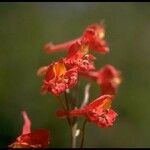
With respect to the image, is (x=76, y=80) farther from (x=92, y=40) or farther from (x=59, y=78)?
(x=92, y=40)

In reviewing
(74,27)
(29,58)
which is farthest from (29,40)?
(74,27)

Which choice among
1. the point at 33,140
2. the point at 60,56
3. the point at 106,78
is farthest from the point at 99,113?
the point at 60,56

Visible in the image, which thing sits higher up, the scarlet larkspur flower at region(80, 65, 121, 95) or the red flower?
the red flower

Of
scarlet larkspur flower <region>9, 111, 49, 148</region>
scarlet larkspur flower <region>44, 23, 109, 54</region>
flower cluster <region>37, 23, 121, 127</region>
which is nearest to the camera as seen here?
scarlet larkspur flower <region>9, 111, 49, 148</region>

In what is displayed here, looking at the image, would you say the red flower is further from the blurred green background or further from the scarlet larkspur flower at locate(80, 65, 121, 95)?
the blurred green background

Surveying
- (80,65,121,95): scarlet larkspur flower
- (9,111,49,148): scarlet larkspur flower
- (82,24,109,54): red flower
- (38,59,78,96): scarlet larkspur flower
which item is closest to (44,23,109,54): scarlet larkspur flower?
(82,24,109,54): red flower

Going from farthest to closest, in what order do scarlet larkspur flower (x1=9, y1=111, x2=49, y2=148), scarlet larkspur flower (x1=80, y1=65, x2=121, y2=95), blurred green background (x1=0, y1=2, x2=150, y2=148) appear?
1. blurred green background (x1=0, y1=2, x2=150, y2=148)
2. scarlet larkspur flower (x1=80, y1=65, x2=121, y2=95)
3. scarlet larkspur flower (x1=9, y1=111, x2=49, y2=148)

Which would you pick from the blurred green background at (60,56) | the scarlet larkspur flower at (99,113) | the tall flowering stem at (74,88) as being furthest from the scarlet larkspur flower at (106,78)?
the blurred green background at (60,56)

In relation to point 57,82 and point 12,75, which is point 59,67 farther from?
point 12,75
